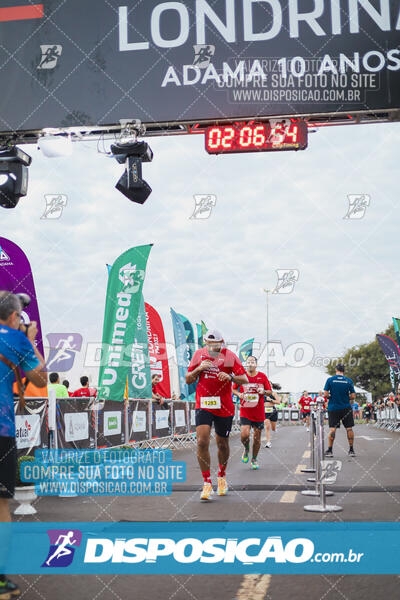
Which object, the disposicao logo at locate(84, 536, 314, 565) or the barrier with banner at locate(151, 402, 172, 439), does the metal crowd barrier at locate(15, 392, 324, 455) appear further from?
the disposicao logo at locate(84, 536, 314, 565)

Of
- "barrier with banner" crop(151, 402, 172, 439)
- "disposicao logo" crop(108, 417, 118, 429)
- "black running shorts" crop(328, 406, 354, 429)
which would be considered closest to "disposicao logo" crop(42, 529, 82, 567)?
"disposicao logo" crop(108, 417, 118, 429)

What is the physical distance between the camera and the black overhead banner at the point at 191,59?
10.5 metres

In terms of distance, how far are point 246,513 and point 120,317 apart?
771cm

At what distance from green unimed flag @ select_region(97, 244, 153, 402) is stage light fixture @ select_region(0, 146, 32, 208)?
390 centimetres

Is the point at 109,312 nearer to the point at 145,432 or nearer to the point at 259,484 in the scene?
the point at 145,432

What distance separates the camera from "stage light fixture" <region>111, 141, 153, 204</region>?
10898 millimetres

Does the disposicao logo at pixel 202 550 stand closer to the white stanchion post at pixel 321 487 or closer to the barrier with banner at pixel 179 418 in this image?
the white stanchion post at pixel 321 487

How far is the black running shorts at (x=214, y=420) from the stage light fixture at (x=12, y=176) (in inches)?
187

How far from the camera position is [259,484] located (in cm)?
1005

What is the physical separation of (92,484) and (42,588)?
215 inches

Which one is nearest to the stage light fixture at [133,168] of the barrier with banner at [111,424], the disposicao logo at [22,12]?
the disposicao logo at [22,12]

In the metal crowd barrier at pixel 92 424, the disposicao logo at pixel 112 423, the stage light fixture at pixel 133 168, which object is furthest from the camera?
the disposicao logo at pixel 112 423

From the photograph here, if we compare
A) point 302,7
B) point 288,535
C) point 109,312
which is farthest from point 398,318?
point 288,535

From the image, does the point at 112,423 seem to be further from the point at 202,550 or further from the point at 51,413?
the point at 202,550
